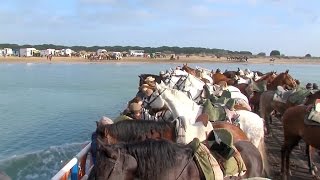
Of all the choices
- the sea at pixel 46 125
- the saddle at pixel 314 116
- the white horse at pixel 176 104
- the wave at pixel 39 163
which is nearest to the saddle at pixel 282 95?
the saddle at pixel 314 116

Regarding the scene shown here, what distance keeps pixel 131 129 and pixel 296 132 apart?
14.5ft

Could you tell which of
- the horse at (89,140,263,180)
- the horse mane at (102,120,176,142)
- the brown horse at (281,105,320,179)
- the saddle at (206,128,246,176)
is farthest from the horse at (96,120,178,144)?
the brown horse at (281,105,320,179)

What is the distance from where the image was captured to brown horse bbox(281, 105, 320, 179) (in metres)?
7.49

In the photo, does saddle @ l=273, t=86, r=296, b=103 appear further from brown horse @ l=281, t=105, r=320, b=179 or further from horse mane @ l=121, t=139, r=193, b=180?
horse mane @ l=121, t=139, r=193, b=180

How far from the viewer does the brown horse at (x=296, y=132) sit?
24.6 feet

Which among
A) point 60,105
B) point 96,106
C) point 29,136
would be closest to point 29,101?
point 60,105

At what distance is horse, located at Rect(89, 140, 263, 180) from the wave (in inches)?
255

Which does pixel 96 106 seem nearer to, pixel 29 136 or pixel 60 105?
pixel 60 105

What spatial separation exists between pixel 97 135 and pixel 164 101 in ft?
7.23

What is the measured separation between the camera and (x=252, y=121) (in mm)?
7977

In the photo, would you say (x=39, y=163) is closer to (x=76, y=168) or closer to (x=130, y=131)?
(x=76, y=168)

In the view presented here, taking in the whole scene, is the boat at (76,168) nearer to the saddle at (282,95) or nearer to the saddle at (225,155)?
the saddle at (225,155)

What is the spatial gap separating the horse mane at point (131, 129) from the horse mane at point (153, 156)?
3.16 ft

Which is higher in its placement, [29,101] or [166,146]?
[166,146]
